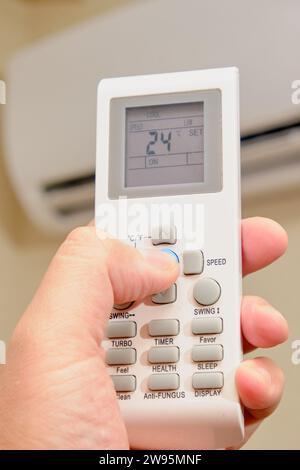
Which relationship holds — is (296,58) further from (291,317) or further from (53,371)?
(53,371)

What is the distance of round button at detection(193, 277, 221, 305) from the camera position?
50cm

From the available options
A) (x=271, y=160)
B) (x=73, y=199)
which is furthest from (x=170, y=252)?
(x=73, y=199)

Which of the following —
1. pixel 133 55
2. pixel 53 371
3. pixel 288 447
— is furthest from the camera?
pixel 133 55

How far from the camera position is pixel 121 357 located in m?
0.50

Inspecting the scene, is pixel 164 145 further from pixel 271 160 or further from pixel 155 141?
pixel 271 160

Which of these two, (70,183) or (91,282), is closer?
(91,282)

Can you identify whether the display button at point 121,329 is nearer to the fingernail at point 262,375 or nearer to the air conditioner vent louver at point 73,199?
the fingernail at point 262,375

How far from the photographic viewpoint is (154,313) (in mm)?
507

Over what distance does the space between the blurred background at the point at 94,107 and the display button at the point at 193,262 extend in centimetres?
25

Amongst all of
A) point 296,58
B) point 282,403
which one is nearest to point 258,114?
point 296,58

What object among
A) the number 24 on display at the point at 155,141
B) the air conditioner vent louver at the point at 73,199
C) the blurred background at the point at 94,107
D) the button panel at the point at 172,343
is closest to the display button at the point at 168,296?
the button panel at the point at 172,343

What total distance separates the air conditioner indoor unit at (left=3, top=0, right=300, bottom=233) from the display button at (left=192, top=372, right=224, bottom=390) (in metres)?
0.33

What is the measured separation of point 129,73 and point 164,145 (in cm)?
35

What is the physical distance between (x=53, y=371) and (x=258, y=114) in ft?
1.39
